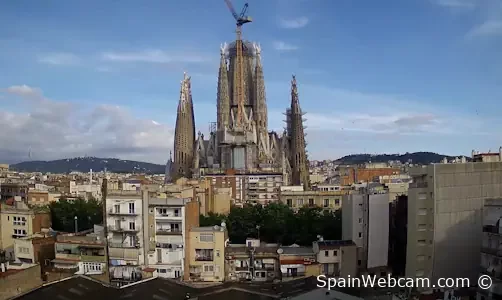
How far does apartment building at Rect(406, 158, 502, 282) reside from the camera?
23.6 meters

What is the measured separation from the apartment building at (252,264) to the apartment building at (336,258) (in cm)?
218

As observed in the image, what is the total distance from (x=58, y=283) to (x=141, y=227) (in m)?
6.35

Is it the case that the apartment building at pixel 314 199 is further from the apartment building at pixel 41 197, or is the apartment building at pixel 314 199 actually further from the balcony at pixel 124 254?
the balcony at pixel 124 254

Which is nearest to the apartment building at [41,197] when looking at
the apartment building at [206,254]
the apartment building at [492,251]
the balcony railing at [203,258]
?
the apartment building at [206,254]

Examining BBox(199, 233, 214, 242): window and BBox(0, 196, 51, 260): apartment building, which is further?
BBox(0, 196, 51, 260): apartment building

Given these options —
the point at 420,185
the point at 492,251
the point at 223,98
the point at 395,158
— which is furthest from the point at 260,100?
the point at 395,158

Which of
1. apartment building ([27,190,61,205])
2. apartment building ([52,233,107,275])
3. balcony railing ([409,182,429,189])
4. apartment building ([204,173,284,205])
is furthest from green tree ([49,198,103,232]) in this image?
balcony railing ([409,182,429,189])

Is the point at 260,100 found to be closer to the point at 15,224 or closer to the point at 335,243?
→ the point at 15,224

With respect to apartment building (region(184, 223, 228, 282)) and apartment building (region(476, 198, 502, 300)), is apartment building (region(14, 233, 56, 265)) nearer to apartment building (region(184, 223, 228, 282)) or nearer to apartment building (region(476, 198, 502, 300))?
apartment building (region(184, 223, 228, 282))

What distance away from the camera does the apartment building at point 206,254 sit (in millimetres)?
25156

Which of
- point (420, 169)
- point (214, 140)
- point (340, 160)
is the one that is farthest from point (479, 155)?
point (340, 160)

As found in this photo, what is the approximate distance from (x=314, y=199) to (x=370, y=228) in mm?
17749

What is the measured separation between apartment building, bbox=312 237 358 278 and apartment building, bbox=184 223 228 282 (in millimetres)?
4626

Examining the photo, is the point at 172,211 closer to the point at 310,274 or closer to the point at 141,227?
the point at 141,227
